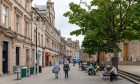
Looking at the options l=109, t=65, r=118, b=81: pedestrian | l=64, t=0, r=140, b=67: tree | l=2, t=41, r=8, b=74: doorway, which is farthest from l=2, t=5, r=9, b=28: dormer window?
l=109, t=65, r=118, b=81: pedestrian

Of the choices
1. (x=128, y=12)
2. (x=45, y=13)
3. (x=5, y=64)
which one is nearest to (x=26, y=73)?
(x=5, y=64)

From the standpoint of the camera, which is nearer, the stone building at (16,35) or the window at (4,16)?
the window at (4,16)

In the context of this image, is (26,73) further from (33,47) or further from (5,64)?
(33,47)

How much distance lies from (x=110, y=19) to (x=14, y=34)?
13364mm

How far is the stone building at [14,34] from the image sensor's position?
3735cm

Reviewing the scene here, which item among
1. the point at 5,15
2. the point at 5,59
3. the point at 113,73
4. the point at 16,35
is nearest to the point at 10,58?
the point at 5,59

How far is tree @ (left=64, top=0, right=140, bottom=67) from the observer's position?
30.1 metres

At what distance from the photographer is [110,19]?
31219mm

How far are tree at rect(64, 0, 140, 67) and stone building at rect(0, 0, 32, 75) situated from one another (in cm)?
755

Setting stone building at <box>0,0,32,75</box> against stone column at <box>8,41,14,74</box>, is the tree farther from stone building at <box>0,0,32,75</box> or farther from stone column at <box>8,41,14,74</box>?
stone column at <box>8,41,14,74</box>

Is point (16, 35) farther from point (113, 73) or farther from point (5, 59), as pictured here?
point (113, 73)

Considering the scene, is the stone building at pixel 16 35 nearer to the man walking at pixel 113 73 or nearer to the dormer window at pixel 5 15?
the dormer window at pixel 5 15

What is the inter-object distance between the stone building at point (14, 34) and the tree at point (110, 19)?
755 cm

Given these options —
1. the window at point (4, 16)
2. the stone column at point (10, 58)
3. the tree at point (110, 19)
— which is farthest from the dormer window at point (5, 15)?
the tree at point (110, 19)
